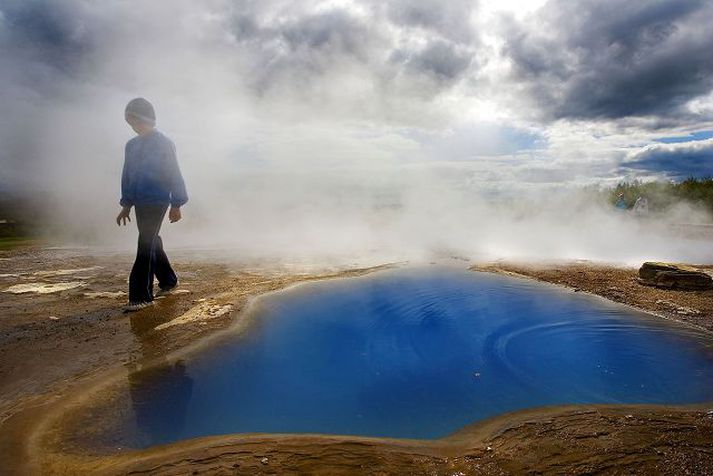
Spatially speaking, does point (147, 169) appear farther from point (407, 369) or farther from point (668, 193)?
point (668, 193)

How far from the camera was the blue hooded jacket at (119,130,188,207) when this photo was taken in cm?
555

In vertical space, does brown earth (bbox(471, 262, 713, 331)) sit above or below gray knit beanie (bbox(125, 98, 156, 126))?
below

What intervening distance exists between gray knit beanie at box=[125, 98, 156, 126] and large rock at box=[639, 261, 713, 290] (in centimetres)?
798

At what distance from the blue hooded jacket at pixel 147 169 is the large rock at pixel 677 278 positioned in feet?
25.2

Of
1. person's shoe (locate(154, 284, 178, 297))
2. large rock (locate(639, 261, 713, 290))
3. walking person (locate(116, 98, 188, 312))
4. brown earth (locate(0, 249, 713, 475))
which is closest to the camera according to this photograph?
brown earth (locate(0, 249, 713, 475))

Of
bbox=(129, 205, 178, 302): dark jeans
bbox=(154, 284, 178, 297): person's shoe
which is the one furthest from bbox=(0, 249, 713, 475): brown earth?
bbox=(154, 284, 178, 297): person's shoe

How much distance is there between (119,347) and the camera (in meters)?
4.27

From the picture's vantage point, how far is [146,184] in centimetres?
560

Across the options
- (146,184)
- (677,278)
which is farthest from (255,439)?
(677,278)

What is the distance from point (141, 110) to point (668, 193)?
3417 cm

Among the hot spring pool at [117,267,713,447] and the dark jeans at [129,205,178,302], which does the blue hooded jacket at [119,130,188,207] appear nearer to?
the dark jeans at [129,205,178,302]

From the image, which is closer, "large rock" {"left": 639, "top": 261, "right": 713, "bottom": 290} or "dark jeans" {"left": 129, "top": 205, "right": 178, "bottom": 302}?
"dark jeans" {"left": 129, "top": 205, "right": 178, "bottom": 302}

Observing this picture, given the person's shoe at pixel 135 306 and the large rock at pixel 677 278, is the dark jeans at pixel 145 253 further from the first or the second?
the large rock at pixel 677 278

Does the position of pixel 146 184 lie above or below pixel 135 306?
above
